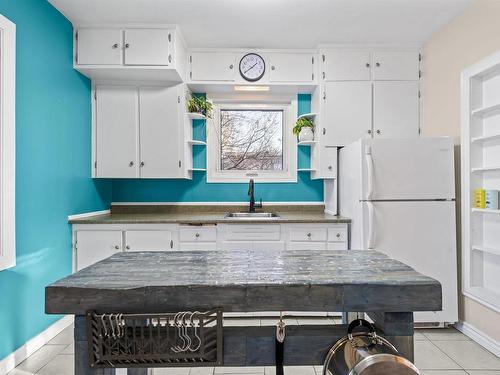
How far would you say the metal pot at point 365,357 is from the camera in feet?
3.17

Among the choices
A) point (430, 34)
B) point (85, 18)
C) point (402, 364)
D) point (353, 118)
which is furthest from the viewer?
point (353, 118)

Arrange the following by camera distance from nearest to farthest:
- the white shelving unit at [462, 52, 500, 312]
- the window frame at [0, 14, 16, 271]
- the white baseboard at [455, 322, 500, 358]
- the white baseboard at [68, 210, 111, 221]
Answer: the window frame at [0, 14, 16, 271]
the white baseboard at [455, 322, 500, 358]
the white shelving unit at [462, 52, 500, 312]
the white baseboard at [68, 210, 111, 221]

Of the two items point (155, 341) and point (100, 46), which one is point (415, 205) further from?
point (100, 46)

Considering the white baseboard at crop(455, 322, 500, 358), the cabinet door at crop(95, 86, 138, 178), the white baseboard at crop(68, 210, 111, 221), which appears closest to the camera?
the white baseboard at crop(455, 322, 500, 358)

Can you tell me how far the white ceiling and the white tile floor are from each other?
263 cm

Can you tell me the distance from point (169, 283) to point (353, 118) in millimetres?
2788

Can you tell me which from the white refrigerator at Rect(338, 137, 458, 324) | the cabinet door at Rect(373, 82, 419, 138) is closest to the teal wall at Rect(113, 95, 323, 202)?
the cabinet door at Rect(373, 82, 419, 138)

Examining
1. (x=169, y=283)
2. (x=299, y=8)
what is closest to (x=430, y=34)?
(x=299, y=8)

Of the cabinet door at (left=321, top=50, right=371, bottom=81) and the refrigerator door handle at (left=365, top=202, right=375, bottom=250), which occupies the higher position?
the cabinet door at (left=321, top=50, right=371, bottom=81)

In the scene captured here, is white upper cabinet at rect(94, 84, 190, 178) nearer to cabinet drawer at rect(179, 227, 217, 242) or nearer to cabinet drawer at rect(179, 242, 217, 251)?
cabinet drawer at rect(179, 227, 217, 242)

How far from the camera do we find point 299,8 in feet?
9.02

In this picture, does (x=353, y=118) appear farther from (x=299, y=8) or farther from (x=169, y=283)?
(x=169, y=283)

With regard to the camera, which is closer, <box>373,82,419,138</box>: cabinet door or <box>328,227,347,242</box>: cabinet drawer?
<box>328,227,347,242</box>: cabinet drawer

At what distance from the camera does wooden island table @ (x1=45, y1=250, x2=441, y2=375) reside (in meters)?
1.10
